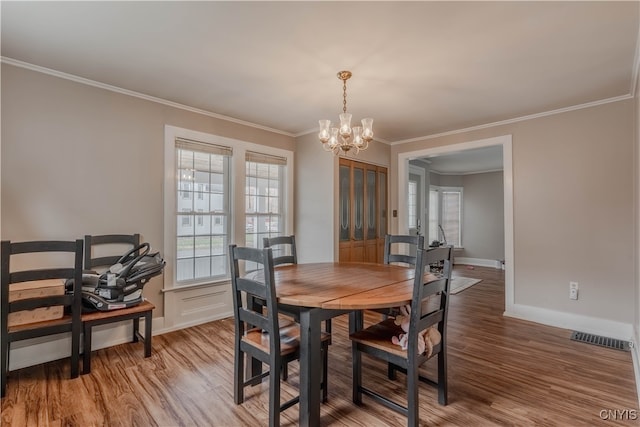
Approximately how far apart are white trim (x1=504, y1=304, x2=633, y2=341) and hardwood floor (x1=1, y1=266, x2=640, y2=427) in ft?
1.47

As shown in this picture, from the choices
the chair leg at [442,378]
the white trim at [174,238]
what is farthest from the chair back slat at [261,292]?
the white trim at [174,238]

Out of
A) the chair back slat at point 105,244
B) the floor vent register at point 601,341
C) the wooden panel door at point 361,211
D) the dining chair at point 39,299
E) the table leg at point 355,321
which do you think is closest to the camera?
the dining chair at point 39,299

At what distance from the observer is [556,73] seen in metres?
2.72

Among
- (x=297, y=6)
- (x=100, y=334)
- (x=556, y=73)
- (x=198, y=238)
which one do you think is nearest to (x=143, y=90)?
(x=198, y=238)

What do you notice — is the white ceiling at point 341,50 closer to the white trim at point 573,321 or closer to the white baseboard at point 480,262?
the white trim at point 573,321

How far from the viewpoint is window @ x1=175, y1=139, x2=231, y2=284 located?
11.8 feet

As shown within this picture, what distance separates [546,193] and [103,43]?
181 inches

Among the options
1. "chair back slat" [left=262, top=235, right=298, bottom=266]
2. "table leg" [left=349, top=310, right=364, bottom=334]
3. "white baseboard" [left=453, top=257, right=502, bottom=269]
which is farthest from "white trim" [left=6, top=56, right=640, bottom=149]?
"white baseboard" [left=453, top=257, right=502, bottom=269]

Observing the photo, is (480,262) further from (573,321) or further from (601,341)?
(601,341)

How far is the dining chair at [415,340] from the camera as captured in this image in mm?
1785

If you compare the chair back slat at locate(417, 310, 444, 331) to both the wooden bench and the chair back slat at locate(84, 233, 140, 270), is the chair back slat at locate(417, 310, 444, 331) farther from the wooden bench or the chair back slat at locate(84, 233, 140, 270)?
the chair back slat at locate(84, 233, 140, 270)

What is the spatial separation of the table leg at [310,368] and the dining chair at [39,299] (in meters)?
1.83

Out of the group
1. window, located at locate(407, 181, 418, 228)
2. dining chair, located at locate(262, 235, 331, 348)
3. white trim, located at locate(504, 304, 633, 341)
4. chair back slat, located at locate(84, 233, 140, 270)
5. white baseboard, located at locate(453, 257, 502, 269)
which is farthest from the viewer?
white baseboard, located at locate(453, 257, 502, 269)

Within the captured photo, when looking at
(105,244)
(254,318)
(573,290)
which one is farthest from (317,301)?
(573,290)
